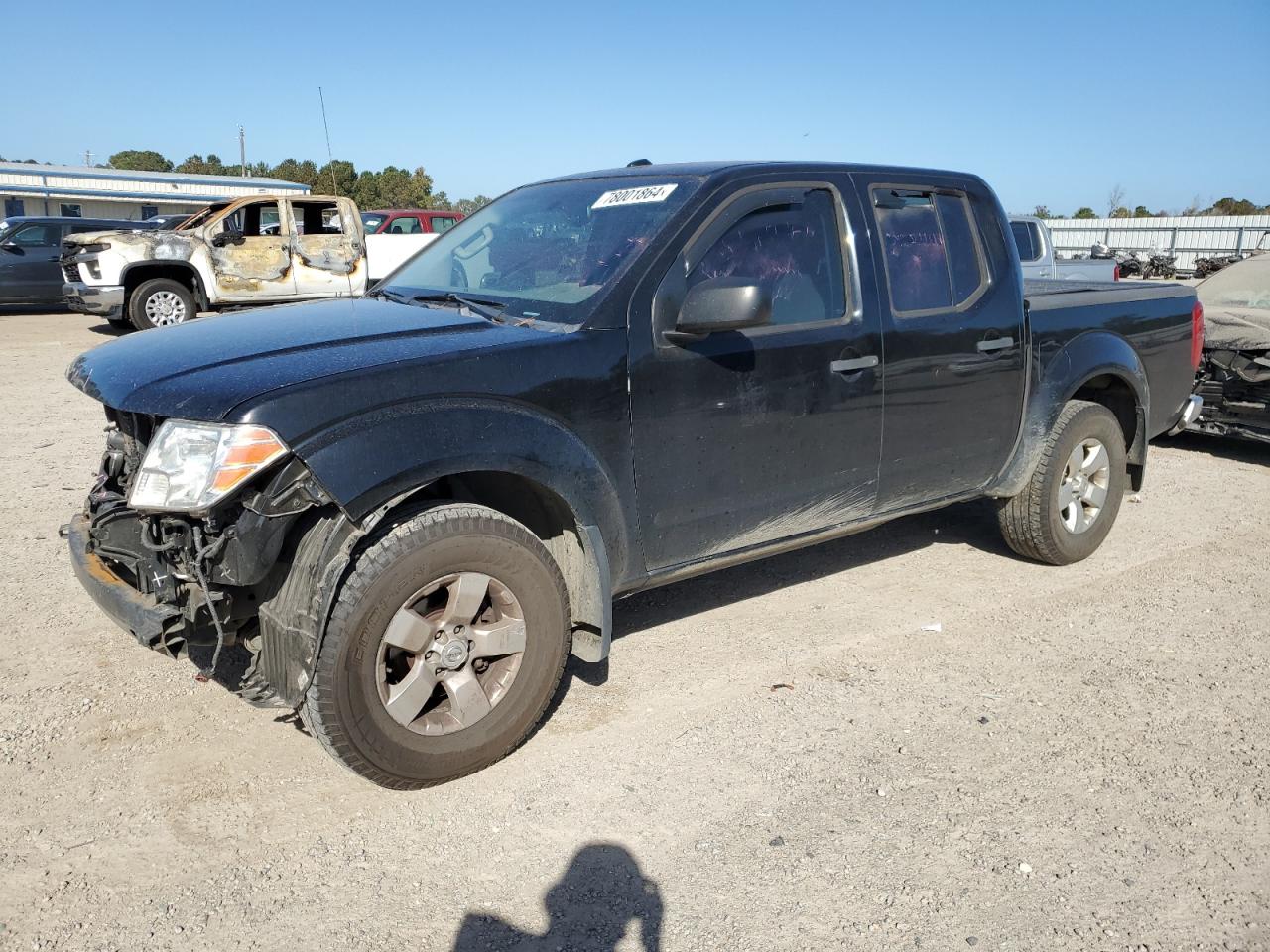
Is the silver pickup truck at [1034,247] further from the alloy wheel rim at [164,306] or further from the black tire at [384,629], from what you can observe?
the alloy wheel rim at [164,306]

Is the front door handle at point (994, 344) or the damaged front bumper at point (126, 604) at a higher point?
the front door handle at point (994, 344)

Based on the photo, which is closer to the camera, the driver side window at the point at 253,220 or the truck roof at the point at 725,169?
the truck roof at the point at 725,169

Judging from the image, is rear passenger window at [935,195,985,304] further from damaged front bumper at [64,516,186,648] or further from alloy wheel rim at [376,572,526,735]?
damaged front bumper at [64,516,186,648]

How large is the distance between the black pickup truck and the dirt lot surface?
0.39 m

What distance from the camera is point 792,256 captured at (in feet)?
13.0

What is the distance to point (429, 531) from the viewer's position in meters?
3.01

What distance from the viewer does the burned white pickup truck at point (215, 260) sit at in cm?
1380

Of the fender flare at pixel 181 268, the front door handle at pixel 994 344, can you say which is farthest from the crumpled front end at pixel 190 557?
the fender flare at pixel 181 268

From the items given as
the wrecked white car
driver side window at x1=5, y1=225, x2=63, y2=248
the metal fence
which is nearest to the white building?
driver side window at x1=5, y1=225, x2=63, y2=248

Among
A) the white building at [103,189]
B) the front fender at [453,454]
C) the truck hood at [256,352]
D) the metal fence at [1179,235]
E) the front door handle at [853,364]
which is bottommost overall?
the front fender at [453,454]

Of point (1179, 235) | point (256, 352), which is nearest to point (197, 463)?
point (256, 352)

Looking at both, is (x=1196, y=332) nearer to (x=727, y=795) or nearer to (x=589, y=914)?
(x=727, y=795)

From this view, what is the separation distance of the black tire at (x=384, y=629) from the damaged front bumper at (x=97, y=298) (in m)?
12.8

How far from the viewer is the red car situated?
58.3ft
